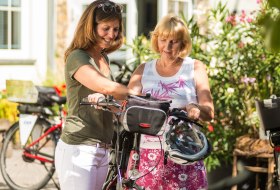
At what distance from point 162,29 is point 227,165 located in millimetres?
3888

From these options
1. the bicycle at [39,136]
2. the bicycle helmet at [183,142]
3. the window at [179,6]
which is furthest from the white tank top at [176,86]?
the window at [179,6]

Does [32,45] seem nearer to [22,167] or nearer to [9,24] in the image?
[9,24]

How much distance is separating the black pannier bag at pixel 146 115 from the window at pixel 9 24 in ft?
30.1

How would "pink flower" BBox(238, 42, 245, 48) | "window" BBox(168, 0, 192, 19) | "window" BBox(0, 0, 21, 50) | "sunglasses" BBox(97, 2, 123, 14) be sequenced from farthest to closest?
"window" BBox(168, 0, 192, 19) < "window" BBox(0, 0, 21, 50) < "pink flower" BBox(238, 42, 245, 48) < "sunglasses" BBox(97, 2, 123, 14)

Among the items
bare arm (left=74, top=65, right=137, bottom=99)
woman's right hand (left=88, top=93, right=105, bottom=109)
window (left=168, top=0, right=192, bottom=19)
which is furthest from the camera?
window (left=168, top=0, right=192, bottom=19)

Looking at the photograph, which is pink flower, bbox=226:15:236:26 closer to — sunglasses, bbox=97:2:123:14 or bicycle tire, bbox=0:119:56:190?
bicycle tire, bbox=0:119:56:190

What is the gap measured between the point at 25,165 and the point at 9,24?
493 centimetres

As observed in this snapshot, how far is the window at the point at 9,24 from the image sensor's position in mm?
12520

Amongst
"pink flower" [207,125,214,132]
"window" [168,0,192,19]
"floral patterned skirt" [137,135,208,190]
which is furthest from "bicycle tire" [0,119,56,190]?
"window" [168,0,192,19]

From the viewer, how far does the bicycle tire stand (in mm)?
7879

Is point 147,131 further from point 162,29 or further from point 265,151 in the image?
point 265,151

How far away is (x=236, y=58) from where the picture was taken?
819cm

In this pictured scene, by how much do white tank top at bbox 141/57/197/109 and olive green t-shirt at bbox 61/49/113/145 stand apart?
0.98 ft

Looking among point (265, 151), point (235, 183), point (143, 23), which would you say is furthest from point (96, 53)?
point (143, 23)
